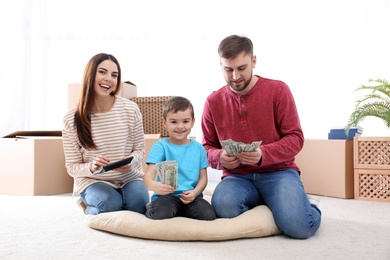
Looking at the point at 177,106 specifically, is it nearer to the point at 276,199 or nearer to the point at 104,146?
the point at 104,146

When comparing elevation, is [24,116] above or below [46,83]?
below

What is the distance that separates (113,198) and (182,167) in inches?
16.0

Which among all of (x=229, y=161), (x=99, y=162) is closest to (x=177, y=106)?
(x=229, y=161)

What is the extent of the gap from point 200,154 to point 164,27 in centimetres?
269

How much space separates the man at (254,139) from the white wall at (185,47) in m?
2.25

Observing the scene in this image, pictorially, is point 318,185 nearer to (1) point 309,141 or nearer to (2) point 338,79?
(1) point 309,141

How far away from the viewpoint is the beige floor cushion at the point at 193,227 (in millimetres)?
1904

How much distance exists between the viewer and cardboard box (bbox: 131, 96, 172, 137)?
3.94 m

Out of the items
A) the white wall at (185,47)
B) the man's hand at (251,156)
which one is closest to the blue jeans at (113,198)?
the man's hand at (251,156)

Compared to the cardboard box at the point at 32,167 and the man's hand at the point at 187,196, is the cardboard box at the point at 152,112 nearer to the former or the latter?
the cardboard box at the point at 32,167

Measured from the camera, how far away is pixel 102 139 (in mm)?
2443

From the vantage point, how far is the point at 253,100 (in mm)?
2246

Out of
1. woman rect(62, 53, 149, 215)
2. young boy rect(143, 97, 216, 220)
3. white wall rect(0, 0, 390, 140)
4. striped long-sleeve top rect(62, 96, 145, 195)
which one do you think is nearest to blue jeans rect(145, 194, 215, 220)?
young boy rect(143, 97, 216, 220)

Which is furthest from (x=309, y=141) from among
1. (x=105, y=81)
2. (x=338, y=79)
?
(x=105, y=81)
